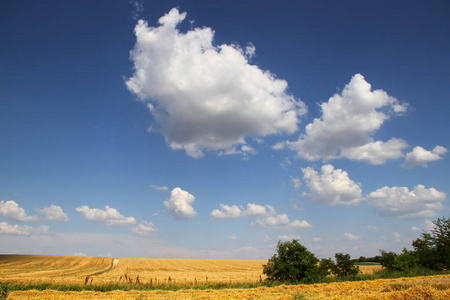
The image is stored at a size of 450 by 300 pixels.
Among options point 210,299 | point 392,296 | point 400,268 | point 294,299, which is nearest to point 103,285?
point 210,299

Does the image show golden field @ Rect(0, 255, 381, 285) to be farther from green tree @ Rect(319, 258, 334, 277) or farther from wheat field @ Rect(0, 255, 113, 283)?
green tree @ Rect(319, 258, 334, 277)

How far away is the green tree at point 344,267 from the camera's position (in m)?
30.5

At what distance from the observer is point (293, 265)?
2767 cm

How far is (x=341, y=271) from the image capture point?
3088 centimetres

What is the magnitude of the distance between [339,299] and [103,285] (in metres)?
20.1

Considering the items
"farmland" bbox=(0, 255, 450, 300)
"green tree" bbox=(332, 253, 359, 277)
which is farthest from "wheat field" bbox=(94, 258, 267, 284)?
"green tree" bbox=(332, 253, 359, 277)

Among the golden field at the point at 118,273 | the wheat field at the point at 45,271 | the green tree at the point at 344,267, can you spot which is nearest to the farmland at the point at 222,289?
the golden field at the point at 118,273

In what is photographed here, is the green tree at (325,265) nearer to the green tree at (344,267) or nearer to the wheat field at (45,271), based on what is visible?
the green tree at (344,267)

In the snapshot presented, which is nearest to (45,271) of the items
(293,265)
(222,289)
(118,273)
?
(118,273)

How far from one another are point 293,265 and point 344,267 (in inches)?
296

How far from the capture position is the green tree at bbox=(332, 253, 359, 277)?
30531 millimetres

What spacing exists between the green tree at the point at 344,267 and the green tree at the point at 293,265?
3524mm

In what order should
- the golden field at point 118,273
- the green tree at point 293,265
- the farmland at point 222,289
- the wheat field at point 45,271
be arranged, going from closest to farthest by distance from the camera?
the farmland at point 222,289 → the green tree at point 293,265 → the wheat field at point 45,271 → the golden field at point 118,273

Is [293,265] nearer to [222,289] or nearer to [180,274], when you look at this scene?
[222,289]
